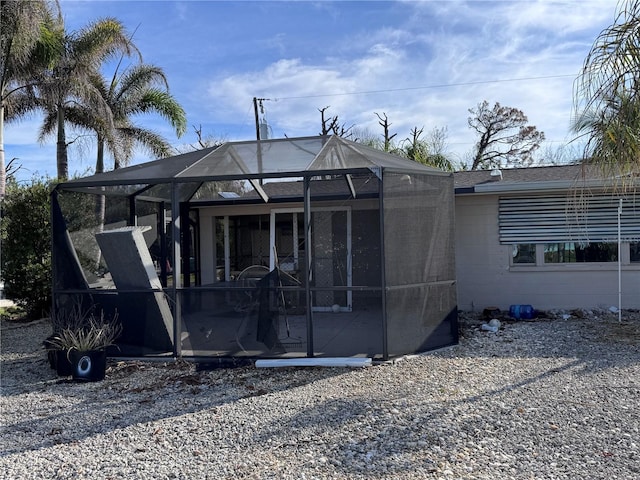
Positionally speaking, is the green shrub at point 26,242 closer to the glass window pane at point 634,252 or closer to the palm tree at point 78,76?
the palm tree at point 78,76

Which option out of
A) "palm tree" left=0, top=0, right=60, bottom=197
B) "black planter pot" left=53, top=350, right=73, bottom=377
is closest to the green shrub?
"palm tree" left=0, top=0, right=60, bottom=197

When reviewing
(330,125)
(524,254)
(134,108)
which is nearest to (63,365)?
(524,254)

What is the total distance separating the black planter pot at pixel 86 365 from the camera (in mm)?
5922

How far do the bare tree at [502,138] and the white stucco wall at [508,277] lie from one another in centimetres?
2180

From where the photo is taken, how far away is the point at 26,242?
996cm

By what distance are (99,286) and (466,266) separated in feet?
20.6

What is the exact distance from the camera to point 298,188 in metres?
11.9

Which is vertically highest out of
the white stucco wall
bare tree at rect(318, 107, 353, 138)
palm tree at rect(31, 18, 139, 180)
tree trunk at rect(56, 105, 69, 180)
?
bare tree at rect(318, 107, 353, 138)

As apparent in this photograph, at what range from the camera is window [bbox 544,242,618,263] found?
→ 365 inches

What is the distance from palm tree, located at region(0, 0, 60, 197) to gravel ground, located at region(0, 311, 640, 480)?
7.54 meters

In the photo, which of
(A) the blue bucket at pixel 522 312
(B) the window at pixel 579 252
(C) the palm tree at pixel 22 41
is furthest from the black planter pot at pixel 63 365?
(B) the window at pixel 579 252

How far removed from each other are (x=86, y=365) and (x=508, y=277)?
7.09 metres

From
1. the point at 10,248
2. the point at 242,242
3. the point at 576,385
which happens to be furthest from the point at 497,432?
the point at 10,248

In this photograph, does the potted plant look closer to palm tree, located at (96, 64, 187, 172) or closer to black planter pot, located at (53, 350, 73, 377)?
black planter pot, located at (53, 350, 73, 377)
